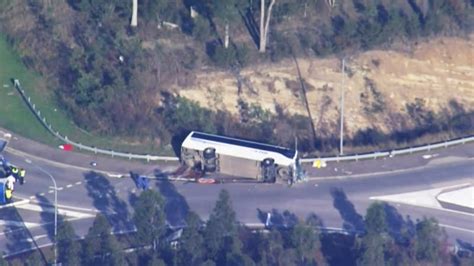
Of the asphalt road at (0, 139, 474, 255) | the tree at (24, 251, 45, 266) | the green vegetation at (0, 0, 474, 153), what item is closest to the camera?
the tree at (24, 251, 45, 266)

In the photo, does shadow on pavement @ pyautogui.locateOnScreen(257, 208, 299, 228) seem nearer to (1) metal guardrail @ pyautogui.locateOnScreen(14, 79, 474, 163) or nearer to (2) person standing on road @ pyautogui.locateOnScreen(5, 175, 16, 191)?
(1) metal guardrail @ pyautogui.locateOnScreen(14, 79, 474, 163)

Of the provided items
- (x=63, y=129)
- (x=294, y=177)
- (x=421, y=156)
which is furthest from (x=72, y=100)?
(x=421, y=156)

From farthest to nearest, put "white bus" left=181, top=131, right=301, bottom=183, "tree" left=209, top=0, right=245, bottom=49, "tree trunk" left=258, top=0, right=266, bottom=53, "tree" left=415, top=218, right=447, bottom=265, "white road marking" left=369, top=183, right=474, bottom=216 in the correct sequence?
"tree trunk" left=258, top=0, right=266, bottom=53 < "tree" left=209, top=0, right=245, bottom=49 < "white bus" left=181, top=131, right=301, bottom=183 < "white road marking" left=369, top=183, right=474, bottom=216 < "tree" left=415, top=218, right=447, bottom=265

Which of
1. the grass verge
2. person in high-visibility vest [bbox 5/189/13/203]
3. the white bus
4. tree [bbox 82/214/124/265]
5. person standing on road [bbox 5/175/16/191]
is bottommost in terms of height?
tree [bbox 82/214/124/265]

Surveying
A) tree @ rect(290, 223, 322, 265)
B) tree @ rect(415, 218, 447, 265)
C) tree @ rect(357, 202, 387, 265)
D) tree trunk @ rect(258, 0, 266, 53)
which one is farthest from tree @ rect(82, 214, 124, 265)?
tree trunk @ rect(258, 0, 266, 53)

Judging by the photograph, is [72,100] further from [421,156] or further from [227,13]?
[421,156]

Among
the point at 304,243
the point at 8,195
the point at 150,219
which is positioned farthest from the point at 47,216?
the point at 304,243

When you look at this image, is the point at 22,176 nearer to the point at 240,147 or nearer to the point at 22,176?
the point at 22,176
